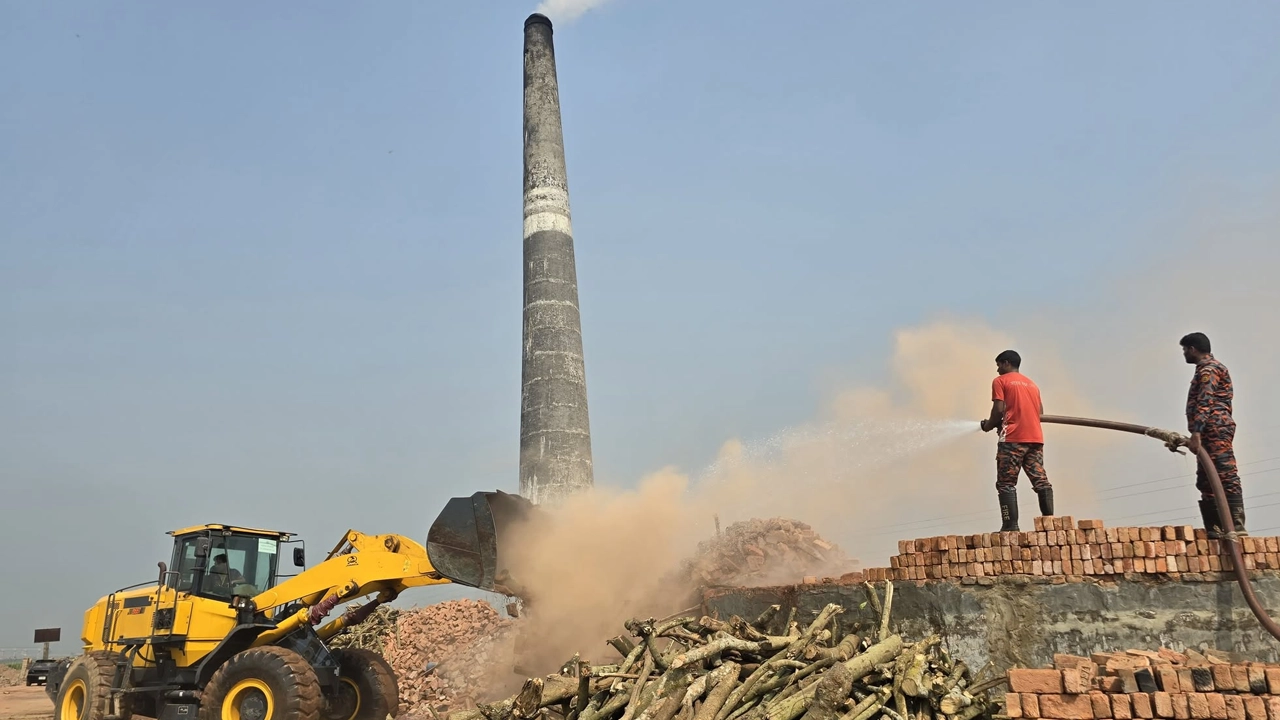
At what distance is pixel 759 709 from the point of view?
6.09 metres

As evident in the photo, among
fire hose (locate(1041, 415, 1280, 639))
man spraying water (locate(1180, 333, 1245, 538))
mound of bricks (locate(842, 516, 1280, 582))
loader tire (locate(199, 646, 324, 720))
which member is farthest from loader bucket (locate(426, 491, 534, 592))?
man spraying water (locate(1180, 333, 1245, 538))

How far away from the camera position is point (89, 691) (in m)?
10.3

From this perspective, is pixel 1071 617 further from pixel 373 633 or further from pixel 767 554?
pixel 373 633

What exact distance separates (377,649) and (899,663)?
37.4ft

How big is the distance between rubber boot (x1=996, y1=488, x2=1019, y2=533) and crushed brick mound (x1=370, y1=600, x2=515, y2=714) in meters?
7.32

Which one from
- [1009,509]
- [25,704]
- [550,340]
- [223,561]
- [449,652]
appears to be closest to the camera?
[1009,509]

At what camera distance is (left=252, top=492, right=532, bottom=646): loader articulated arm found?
31.2ft

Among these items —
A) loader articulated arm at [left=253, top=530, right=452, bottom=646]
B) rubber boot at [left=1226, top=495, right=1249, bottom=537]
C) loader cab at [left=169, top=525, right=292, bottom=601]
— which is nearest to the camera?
rubber boot at [left=1226, top=495, right=1249, bottom=537]

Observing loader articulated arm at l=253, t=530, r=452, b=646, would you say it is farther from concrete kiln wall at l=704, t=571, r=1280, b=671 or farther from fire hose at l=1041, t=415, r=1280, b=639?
fire hose at l=1041, t=415, r=1280, b=639

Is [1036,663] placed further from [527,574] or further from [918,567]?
[527,574]

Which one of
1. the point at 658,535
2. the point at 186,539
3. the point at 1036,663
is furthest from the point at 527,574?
the point at 1036,663

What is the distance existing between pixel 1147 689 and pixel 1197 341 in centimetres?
319

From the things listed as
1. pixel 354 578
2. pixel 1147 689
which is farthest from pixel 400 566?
pixel 1147 689

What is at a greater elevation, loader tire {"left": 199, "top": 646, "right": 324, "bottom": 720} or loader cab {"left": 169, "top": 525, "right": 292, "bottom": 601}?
loader cab {"left": 169, "top": 525, "right": 292, "bottom": 601}
